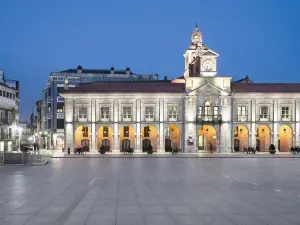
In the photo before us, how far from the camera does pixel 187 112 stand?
73812 millimetres

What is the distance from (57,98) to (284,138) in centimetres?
4750

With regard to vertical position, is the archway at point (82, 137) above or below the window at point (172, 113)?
below

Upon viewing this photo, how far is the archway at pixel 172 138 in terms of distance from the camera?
246 feet

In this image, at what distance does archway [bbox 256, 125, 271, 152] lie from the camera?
2985 inches

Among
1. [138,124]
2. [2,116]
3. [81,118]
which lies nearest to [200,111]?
[138,124]

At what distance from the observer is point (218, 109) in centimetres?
7412

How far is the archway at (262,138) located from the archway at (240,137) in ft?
6.95

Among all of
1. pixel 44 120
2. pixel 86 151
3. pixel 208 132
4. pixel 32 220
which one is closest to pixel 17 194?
pixel 32 220

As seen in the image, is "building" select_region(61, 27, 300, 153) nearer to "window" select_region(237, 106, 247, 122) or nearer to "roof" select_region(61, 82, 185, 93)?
"window" select_region(237, 106, 247, 122)

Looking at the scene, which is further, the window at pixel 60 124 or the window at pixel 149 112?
the window at pixel 60 124

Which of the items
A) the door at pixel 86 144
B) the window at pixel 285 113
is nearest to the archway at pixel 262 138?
the window at pixel 285 113

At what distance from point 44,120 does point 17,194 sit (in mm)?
86772

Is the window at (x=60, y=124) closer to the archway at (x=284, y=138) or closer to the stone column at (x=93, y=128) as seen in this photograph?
the stone column at (x=93, y=128)

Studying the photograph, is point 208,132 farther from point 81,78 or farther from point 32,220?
point 32,220
